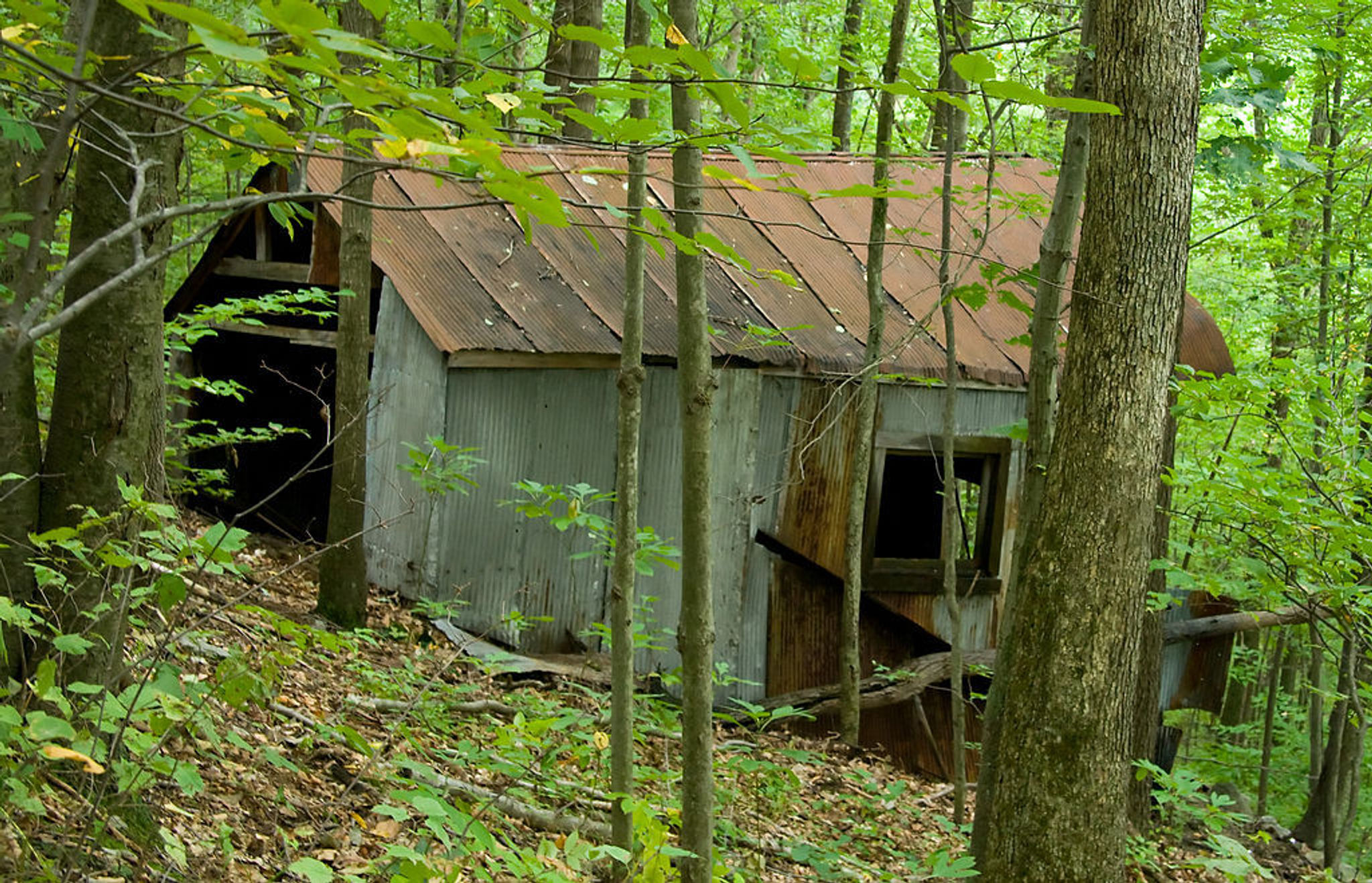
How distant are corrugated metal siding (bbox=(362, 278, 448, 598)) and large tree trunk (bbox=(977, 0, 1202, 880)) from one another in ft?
18.9

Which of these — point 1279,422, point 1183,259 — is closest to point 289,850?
point 1183,259

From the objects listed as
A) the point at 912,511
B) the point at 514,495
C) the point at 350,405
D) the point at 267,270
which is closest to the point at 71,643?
the point at 350,405

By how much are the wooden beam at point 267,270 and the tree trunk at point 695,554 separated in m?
7.02

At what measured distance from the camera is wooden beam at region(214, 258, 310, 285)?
35.8 ft

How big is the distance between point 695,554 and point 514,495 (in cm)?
538

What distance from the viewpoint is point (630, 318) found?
16.6 feet

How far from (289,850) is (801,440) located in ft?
23.4

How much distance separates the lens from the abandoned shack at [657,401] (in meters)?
9.62

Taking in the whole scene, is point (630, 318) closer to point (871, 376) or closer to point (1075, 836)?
point (1075, 836)

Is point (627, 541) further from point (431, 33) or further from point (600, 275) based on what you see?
point (600, 275)

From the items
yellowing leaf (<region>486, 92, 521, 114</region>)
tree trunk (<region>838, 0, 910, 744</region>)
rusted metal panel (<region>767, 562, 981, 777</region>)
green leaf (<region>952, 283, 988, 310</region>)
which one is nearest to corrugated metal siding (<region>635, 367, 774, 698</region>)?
rusted metal panel (<region>767, 562, 981, 777</region>)

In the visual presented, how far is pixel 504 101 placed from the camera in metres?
2.28

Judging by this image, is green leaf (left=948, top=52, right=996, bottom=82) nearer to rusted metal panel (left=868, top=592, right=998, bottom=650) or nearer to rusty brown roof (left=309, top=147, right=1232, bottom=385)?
rusty brown roof (left=309, top=147, right=1232, bottom=385)

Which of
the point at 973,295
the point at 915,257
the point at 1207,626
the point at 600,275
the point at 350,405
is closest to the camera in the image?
the point at 973,295
